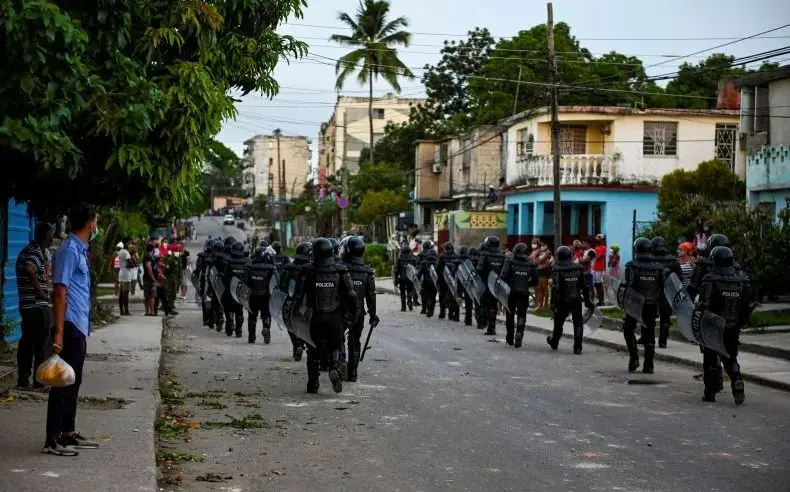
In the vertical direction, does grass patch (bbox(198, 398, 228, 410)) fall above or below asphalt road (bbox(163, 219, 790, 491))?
below

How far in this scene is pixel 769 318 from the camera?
70.0 ft

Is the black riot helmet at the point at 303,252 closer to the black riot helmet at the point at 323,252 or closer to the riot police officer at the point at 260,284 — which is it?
the riot police officer at the point at 260,284

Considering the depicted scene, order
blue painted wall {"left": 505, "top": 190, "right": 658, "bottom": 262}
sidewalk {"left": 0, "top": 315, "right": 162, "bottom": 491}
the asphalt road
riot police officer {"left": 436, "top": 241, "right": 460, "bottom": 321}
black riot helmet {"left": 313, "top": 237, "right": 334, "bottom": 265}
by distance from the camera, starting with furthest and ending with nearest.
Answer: blue painted wall {"left": 505, "top": 190, "right": 658, "bottom": 262} → riot police officer {"left": 436, "top": 241, "right": 460, "bottom": 321} → black riot helmet {"left": 313, "top": 237, "right": 334, "bottom": 265} → the asphalt road → sidewalk {"left": 0, "top": 315, "right": 162, "bottom": 491}

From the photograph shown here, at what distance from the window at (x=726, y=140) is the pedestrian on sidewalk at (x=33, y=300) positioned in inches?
1264

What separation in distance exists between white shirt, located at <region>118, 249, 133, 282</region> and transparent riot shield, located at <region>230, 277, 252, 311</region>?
21.9 ft

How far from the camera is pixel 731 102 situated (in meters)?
42.2

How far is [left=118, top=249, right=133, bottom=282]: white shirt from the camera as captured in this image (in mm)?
25750

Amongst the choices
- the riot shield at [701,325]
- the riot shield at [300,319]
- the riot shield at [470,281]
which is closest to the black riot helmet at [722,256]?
the riot shield at [701,325]

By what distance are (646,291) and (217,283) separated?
9.35 metres

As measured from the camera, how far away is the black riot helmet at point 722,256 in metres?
12.4

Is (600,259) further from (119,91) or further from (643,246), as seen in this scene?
(119,91)

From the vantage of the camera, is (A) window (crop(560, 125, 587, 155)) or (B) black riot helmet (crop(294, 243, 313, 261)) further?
(A) window (crop(560, 125, 587, 155))

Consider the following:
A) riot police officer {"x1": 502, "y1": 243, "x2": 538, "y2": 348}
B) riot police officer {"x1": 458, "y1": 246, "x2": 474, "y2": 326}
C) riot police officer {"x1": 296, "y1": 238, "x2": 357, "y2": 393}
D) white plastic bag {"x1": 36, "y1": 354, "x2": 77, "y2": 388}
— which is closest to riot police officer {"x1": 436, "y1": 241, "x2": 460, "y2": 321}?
riot police officer {"x1": 458, "y1": 246, "x2": 474, "y2": 326}

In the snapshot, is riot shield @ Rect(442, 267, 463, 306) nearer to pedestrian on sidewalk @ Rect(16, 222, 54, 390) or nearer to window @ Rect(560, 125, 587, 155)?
pedestrian on sidewalk @ Rect(16, 222, 54, 390)
